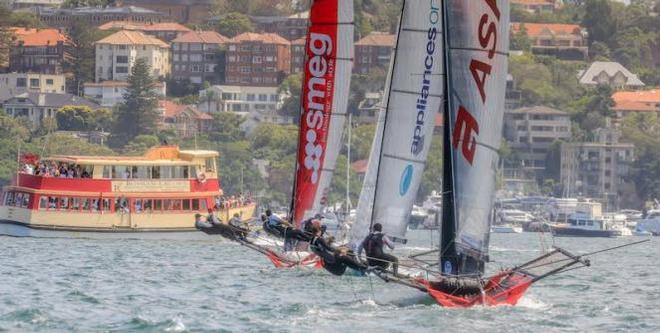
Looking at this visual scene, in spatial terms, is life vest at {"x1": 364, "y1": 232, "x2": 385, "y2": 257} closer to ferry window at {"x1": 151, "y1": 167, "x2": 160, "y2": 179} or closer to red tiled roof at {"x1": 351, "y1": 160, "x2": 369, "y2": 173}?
ferry window at {"x1": 151, "y1": 167, "x2": 160, "y2": 179}

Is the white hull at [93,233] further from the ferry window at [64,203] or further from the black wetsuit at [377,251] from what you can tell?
the black wetsuit at [377,251]

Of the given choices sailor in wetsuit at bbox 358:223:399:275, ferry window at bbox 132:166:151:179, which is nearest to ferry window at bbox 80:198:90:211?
ferry window at bbox 132:166:151:179

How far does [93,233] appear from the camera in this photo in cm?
8256

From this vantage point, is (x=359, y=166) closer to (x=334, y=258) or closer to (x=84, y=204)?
(x=84, y=204)

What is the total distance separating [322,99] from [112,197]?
2161 centimetres

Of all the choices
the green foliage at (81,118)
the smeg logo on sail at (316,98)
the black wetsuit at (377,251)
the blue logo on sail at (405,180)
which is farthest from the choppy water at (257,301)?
the green foliage at (81,118)

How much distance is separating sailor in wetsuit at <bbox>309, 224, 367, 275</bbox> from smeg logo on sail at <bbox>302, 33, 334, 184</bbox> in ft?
49.9

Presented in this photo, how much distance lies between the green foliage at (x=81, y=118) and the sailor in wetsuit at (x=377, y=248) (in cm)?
14431

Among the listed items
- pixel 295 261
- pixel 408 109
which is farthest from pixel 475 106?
pixel 295 261

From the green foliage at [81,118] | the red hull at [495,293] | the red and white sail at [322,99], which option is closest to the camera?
the red hull at [495,293]

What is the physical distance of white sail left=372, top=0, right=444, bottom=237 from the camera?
49781mm

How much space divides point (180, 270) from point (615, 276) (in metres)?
13.3

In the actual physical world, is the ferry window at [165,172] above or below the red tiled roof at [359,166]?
above

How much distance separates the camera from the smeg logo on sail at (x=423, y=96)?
4978cm
